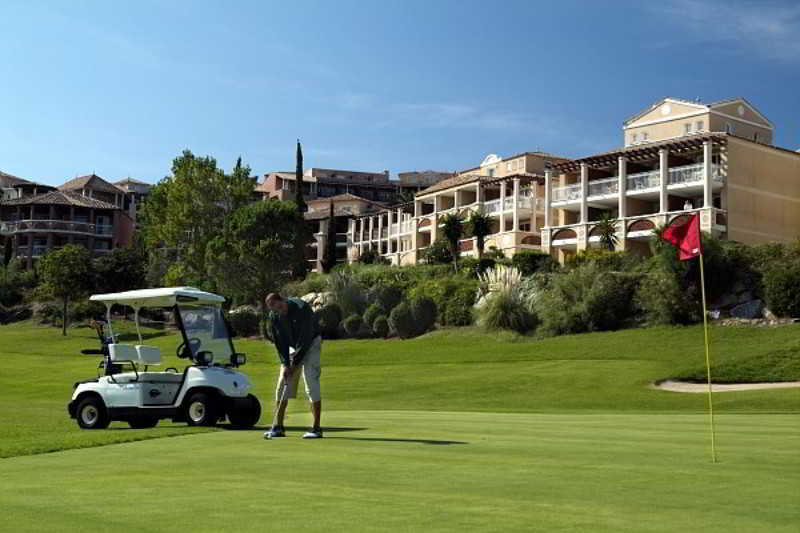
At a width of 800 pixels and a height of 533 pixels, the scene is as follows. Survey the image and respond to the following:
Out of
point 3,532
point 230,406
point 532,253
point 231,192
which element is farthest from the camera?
point 231,192

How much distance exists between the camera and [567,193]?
70.5 meters

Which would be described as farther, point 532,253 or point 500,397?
point 532,253

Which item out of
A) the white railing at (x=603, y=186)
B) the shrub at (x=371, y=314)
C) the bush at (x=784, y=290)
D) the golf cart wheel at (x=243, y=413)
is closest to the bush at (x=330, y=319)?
the shrub at (x=371, y=314)

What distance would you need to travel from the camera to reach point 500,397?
3316 centimetres

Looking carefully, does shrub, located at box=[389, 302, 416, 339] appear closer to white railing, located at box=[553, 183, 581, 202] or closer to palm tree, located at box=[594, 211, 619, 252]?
palm tree, located at box=[594, 211, 619, 252]

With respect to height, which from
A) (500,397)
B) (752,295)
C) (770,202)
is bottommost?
(500,397)

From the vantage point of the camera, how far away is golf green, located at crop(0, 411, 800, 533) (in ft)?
21.6

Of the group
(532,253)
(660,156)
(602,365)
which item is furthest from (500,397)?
(660,156)

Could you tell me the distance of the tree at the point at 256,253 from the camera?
74375 millimetres

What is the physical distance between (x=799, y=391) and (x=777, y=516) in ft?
84.8

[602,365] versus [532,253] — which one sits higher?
[532,253]

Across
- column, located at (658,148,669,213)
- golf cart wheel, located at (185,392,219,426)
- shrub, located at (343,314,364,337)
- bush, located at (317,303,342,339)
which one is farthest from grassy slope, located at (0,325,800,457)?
column, located at (658,148,669,213)

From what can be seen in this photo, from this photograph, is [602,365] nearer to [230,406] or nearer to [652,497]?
[230,406]

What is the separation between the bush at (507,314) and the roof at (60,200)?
2834 inches
